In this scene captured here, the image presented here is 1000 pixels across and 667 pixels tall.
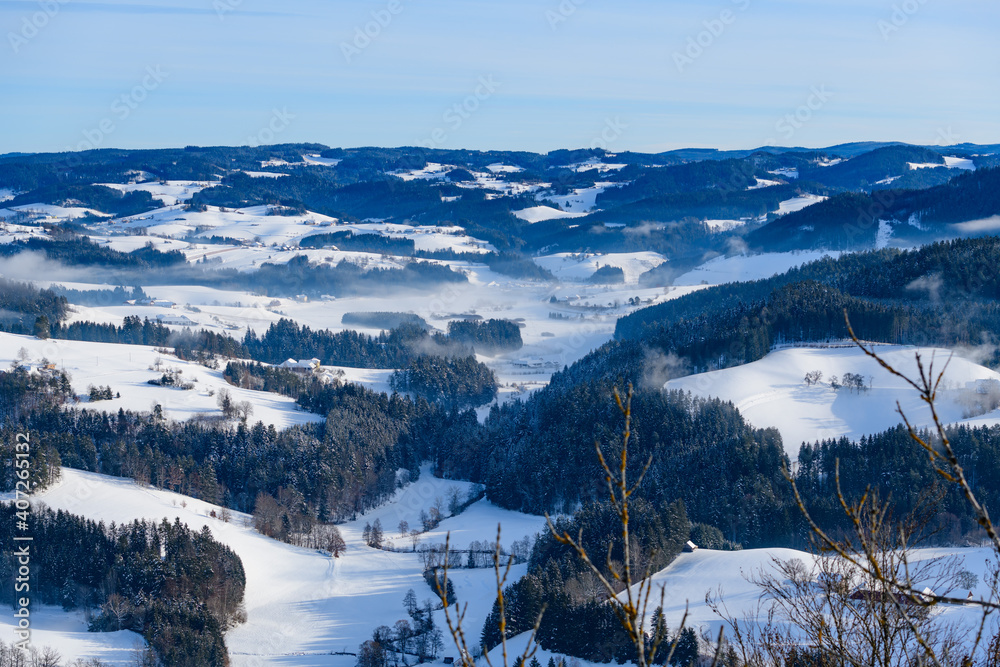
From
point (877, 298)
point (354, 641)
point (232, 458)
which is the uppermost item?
point (877, 298)

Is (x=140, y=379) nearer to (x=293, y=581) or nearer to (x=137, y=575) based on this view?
(x=293, y=581)

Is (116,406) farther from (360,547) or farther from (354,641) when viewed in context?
(354,641)

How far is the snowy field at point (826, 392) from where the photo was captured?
214 feet

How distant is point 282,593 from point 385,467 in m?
22.6

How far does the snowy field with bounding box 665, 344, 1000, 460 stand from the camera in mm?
65125

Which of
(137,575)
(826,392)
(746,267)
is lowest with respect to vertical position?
(137,575)

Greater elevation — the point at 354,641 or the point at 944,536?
the point at 944,536

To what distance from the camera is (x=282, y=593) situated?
163ft

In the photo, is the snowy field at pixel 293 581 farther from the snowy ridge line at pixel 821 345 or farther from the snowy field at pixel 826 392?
the snowy ridge line at pixel 821 345

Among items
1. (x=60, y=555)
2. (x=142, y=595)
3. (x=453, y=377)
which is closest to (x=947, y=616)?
(x=142, y=595)

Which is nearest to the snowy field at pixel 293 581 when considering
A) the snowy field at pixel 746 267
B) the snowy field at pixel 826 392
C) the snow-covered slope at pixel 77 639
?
the snow-covered slope at pixel 77 639

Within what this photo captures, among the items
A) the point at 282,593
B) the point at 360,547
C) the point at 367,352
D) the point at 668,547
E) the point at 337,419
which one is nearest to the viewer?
the point at 668,547

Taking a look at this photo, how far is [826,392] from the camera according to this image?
71.4 metres

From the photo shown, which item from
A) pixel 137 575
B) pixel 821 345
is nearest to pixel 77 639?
pixel 137 575
